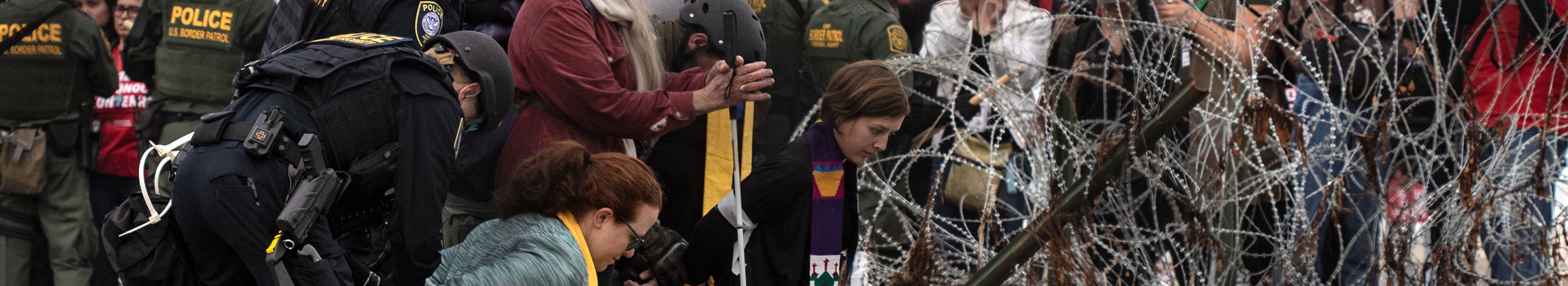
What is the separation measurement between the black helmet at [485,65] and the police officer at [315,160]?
0.19 meters

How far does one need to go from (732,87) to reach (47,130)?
13.3 feet

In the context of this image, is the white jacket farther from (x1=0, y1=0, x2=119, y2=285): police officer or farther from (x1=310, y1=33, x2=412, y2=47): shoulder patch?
(x1=0, y1=0, x2=119, y2=285): police officer

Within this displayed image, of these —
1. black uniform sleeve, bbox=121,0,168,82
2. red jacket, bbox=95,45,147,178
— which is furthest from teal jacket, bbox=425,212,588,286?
red jacket, bbox=95,45,147,178

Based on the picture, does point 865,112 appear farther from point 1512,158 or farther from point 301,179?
point 1512,158

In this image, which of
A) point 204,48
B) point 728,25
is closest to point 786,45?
point 204,48

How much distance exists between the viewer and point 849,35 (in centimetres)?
690

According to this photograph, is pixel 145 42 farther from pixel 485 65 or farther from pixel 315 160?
pixel 315 160

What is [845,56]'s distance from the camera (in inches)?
273

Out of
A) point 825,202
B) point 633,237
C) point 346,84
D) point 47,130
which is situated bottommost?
point 47,130

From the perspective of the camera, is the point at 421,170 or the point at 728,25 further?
the point at 728,25

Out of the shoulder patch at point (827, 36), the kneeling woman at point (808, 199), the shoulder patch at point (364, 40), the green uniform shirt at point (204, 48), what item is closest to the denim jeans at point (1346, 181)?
the kneeling woman at point (808, 199)

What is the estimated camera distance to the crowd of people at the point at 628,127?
3006 millimetres

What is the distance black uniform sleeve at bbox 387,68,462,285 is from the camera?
10.00 feet

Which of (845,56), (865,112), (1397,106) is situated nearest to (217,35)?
(845,56)
